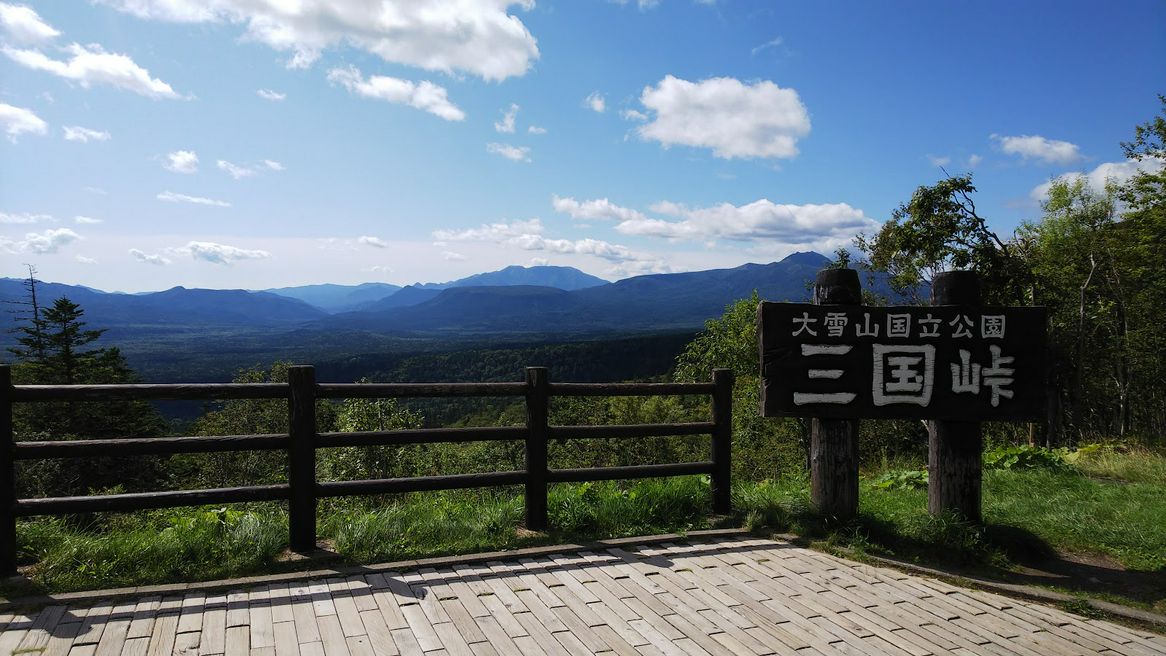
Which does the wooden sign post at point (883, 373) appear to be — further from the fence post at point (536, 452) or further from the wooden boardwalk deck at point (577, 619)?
the fence post at point (536, 452)

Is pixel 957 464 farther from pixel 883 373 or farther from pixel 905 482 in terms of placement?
pixel 905 482

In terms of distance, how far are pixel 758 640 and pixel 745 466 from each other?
1263 inches

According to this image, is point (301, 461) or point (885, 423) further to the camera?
point (885, 423)

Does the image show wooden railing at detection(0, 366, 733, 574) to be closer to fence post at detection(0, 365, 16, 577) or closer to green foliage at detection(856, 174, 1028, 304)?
fence post at detection(0, 365, 16, 577)

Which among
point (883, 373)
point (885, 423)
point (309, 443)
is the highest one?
point (883, 373)

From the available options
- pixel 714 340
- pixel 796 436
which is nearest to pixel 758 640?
pixel 796 436

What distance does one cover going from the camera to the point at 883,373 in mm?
6109

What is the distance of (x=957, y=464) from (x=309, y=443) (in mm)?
5615

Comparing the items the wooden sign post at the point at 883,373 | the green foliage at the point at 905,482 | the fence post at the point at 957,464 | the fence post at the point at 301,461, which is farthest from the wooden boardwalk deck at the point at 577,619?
the green foliage at the point at 905,482

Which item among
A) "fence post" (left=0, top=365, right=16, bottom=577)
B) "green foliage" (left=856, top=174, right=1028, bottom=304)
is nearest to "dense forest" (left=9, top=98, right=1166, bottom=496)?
"green foliage" (left=856, top=174, right=1028, bottom=304)

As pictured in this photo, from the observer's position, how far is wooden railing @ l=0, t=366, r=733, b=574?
4656 millimetres

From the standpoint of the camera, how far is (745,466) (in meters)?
34.6

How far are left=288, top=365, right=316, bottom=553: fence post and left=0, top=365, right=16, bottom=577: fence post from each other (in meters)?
1.77

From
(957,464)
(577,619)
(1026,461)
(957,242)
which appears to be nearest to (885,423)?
(957,242)
